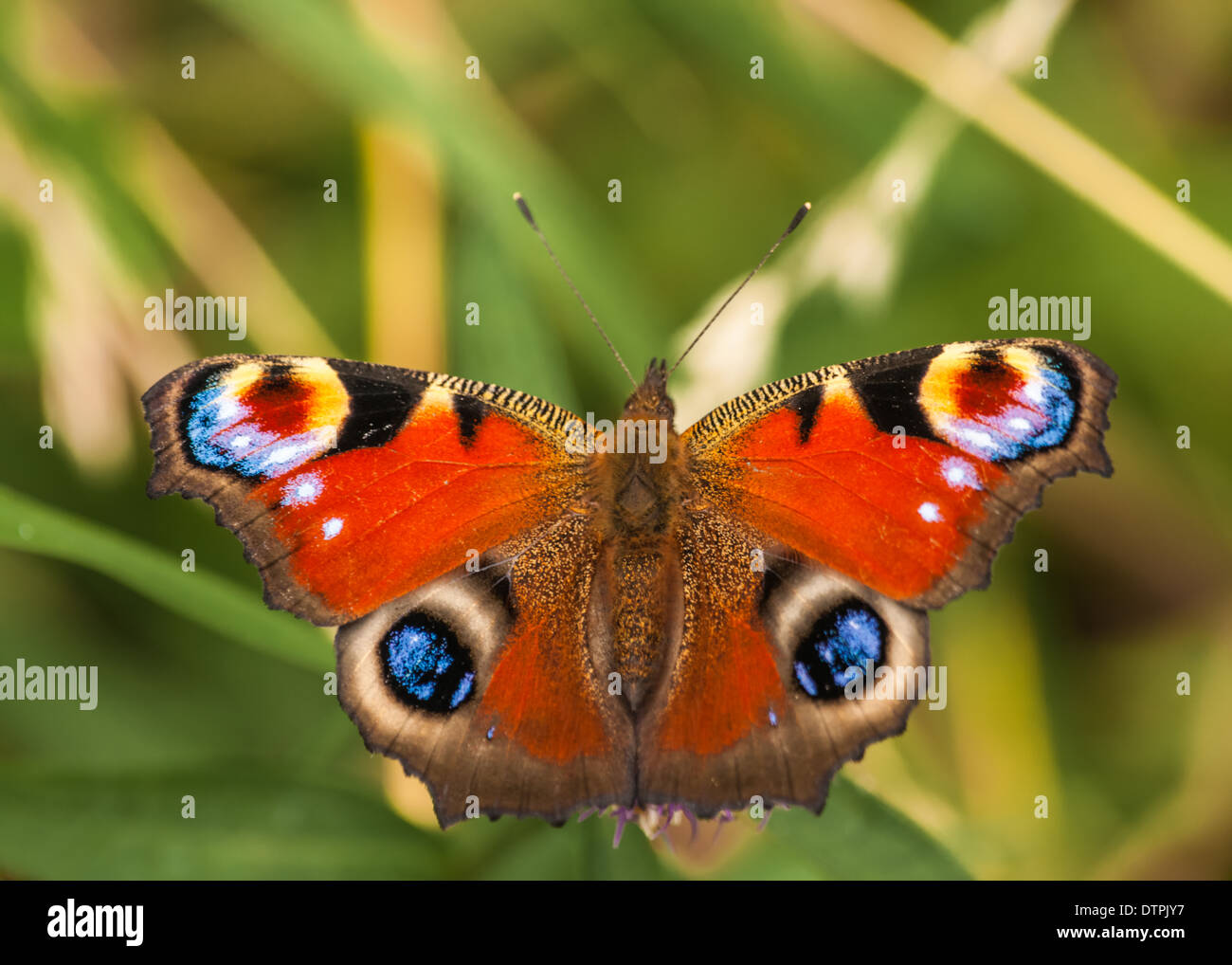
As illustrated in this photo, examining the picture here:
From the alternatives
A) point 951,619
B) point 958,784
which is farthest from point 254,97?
point 958,784

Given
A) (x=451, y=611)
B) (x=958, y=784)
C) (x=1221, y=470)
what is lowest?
(x=958, y=784)

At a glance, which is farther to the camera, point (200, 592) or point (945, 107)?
point (945, 107)

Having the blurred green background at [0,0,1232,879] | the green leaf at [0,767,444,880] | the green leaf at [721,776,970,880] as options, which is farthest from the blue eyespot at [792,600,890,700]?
the green leaf at [0,767,444,880]

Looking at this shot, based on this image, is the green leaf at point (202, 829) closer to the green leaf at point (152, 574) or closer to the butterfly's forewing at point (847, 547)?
the green leaf at point (152, 574)

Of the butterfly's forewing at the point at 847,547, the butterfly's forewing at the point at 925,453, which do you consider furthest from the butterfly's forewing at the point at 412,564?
the butterfly's forewing at the point at 925,453

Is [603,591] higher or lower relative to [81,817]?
higher
